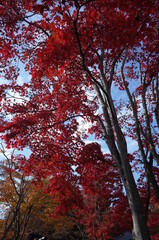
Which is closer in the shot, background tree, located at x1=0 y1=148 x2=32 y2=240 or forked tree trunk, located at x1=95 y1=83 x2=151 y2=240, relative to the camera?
background tree, located at x1=0 y1=148 x2=32 y2=240

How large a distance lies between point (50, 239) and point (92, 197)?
280 inches

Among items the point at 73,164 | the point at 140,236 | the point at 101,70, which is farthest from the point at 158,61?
the point at 140,236

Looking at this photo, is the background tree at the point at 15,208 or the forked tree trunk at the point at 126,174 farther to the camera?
the forked tree trunk at the point at 126,174

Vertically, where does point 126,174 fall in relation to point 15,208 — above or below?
above

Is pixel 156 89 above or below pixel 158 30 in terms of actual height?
below

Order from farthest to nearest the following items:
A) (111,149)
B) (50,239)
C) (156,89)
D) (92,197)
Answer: (50,239) → (92,197) → (156,89) → (111,149)

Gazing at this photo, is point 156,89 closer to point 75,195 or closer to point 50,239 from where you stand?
point 75,195

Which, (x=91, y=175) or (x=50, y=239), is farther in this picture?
(x=50, y=239)

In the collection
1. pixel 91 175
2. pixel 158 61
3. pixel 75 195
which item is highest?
pixel 158 61

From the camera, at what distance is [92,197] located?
13.3 metres

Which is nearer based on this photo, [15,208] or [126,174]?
[15,208]

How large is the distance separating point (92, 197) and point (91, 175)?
5.61 meters

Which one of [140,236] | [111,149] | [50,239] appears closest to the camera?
[140,236]

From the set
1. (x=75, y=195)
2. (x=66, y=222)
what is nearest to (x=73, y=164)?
(x=75, y=195)
